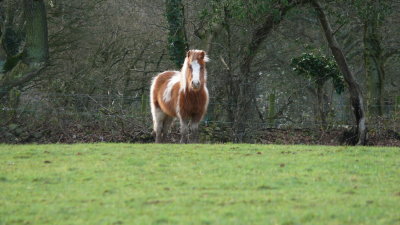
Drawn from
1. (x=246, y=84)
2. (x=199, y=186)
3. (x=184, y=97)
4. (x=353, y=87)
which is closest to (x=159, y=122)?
(x=184, y=97)

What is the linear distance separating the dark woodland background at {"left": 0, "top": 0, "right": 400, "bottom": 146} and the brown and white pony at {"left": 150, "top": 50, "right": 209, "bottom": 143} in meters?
1.62

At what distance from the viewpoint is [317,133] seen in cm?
1903

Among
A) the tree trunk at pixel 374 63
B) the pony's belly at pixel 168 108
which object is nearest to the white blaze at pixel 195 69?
the pony's belly at pixel 168 108

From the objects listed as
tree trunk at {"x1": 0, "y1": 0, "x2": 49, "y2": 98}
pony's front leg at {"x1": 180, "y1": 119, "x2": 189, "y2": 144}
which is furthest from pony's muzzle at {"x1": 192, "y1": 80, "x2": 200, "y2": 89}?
tree trunk at {"x1": 0, "y1": 0, "x2": 49, "y2": 98}

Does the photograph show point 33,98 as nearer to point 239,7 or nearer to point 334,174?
point 239,7

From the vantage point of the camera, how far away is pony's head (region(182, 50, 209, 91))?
1480 cm

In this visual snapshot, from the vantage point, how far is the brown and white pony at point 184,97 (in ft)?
49.3

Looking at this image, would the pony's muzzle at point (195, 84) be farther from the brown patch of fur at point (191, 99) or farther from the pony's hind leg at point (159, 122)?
the pony's hind leg at point (159, 122)

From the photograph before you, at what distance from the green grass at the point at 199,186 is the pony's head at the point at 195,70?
255cm

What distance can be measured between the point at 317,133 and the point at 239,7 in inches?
183

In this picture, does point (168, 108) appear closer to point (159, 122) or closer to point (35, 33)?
point (159, 122)

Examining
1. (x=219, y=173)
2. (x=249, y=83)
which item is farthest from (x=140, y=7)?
(x=219, y=173)

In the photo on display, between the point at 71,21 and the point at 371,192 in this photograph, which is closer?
the point at 371,192

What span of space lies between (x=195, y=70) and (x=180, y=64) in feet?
24.7
